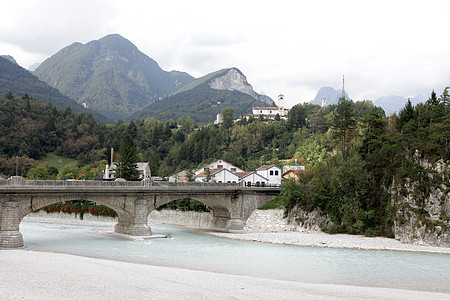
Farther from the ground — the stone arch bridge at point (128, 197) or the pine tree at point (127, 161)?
the pine tree at point (127, 161)

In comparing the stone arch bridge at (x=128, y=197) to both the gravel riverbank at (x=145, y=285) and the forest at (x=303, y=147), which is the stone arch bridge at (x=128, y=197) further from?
the gravel riverbank at (x=145, y=285)

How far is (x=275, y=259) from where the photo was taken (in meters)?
35.6

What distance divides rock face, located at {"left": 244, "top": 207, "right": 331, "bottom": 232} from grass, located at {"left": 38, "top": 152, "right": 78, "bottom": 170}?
3230 inches

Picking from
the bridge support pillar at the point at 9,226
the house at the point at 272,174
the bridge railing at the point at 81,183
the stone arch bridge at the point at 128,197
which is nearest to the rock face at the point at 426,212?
the stone arch bridge at the point at 128,197

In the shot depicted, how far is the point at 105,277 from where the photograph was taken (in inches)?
1001

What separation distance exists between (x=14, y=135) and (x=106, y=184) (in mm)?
92661

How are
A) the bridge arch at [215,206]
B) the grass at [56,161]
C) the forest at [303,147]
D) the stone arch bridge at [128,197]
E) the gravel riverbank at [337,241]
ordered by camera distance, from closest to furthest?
the stone arch bridge at [128,197]
the gravel riverbank at [337,241]
the forest at [303,147]
the bridge arch at [215,206]
the grass at [56,161]

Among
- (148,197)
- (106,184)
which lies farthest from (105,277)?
(148,197)

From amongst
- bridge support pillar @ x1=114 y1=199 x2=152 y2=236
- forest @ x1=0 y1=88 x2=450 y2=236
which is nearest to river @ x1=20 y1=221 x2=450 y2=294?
bridge support pillar @ x1=114 y1=199 x2=152 y2=236

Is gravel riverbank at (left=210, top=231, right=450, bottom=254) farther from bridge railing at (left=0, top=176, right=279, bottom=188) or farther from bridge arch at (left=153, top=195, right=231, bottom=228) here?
bridge railing at (left=0, top=176, right=279, bottom=188)

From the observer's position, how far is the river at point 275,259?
2867 centimetres

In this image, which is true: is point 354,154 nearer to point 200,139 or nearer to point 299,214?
point 299,214

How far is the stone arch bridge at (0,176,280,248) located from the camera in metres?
39.1

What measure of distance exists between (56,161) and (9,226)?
9358 cm
